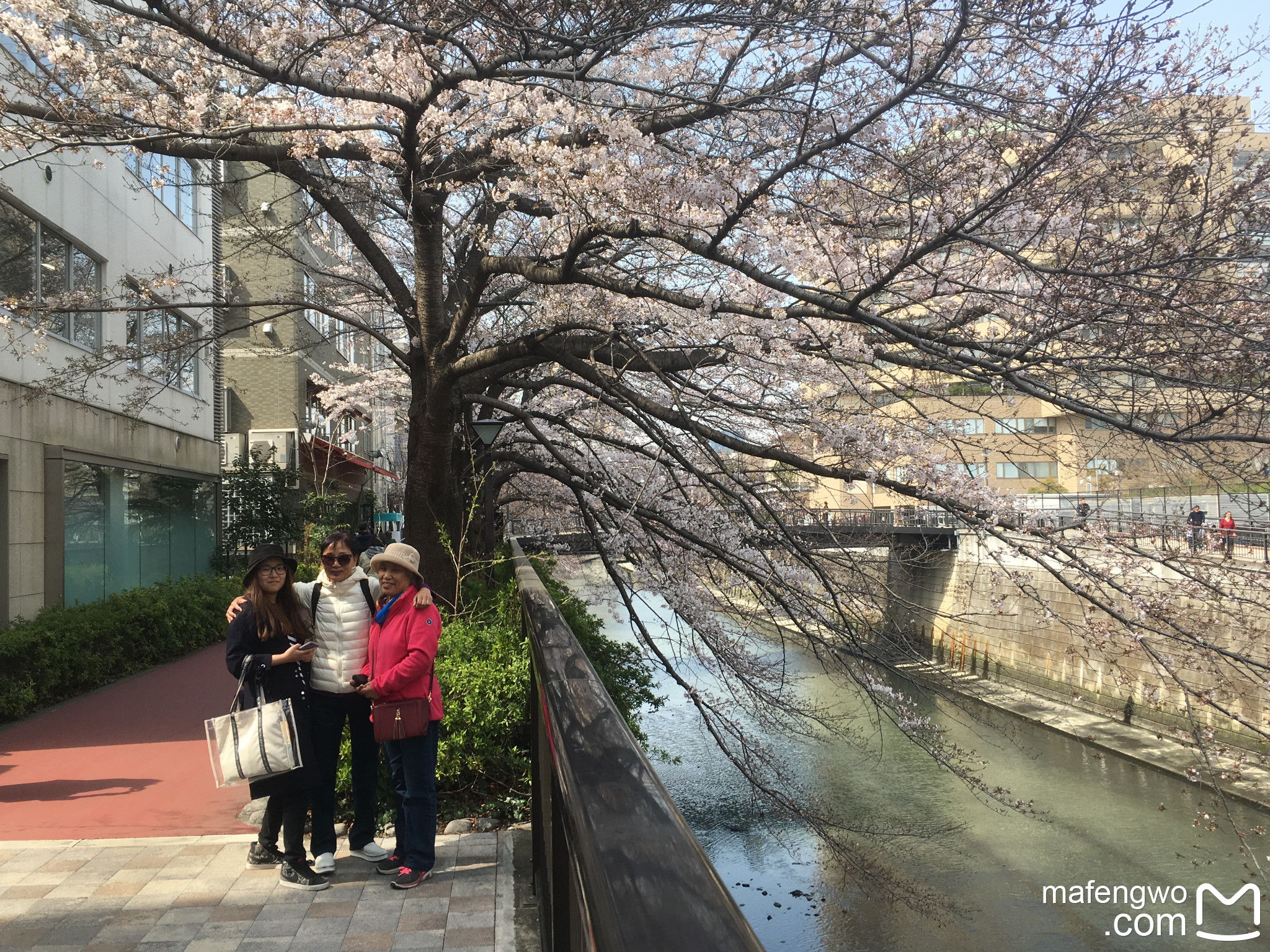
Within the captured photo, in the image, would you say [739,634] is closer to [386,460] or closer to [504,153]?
A: [504,153]

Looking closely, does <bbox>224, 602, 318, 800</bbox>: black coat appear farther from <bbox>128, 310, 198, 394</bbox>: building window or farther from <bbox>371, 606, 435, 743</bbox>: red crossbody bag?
<bbox>128, 310, 198, 394</bbox>: building window

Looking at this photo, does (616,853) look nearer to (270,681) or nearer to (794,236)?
(270,681)

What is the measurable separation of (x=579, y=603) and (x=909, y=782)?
35.9 ft

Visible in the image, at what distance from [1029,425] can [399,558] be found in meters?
5.20

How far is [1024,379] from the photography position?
192 inches

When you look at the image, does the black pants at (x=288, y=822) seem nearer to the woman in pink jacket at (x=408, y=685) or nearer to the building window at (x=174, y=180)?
the woman in pink jacket at (x=408, y=685)

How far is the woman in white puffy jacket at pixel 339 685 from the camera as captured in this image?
181 inches

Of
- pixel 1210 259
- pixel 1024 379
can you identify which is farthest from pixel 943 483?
pixel 1210 259

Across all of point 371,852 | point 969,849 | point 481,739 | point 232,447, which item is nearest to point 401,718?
point 371,852

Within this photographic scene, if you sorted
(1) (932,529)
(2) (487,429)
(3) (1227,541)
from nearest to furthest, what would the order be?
(3) (1227,541)
(1) (932,529)
(2) (487,429)

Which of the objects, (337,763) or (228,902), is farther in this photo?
(337,763)

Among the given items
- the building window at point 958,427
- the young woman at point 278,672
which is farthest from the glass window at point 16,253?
the building window at point 958,427

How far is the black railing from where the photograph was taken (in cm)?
101

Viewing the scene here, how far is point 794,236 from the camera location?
622cm
